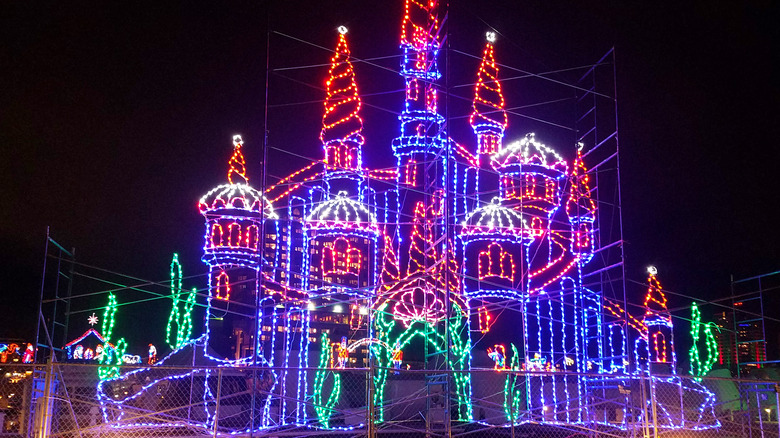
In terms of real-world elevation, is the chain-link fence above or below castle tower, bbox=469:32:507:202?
below

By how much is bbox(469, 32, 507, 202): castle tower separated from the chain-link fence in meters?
4.87

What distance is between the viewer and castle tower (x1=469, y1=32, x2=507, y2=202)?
51.6 ft

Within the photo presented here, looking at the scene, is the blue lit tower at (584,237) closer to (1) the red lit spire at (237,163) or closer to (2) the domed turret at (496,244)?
(2) the domed turret at (496,244)

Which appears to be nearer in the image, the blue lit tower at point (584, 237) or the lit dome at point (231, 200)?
the lit dome at point (231, 200)

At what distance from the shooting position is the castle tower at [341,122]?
48.2 ft

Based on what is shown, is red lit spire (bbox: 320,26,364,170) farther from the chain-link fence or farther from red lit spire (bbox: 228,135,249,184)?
the chain-link fence

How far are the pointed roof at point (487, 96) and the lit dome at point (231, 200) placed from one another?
17.7ft

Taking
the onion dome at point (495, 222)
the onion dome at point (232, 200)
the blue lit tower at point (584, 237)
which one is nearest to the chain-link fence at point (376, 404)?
the blue lit tower at point (584, 237)

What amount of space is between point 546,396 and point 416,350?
9736 millimetres

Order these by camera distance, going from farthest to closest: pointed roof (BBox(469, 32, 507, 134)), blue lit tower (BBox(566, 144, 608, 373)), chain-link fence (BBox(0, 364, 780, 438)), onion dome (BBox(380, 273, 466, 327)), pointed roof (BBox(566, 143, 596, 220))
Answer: pointed roof (BBox(469, 32, 507, 134))
pointed roof (BBox(566, 143, 596, 220))
blue lit tower (BBox(566, 144, 608, 373))
onion dome (BBox(380, 273, 466, 327))
chain-link fence (BBox(0, 364, 780, 438))

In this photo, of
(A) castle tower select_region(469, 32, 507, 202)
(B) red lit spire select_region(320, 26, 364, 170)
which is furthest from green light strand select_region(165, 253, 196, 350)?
(A) castle tower select_region(469, 32, 507, 202)

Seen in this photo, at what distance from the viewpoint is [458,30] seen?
1656 centimetres

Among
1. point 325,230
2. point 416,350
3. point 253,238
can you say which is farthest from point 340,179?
point 416,350

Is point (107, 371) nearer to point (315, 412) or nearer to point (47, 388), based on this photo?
point (315, 412)
